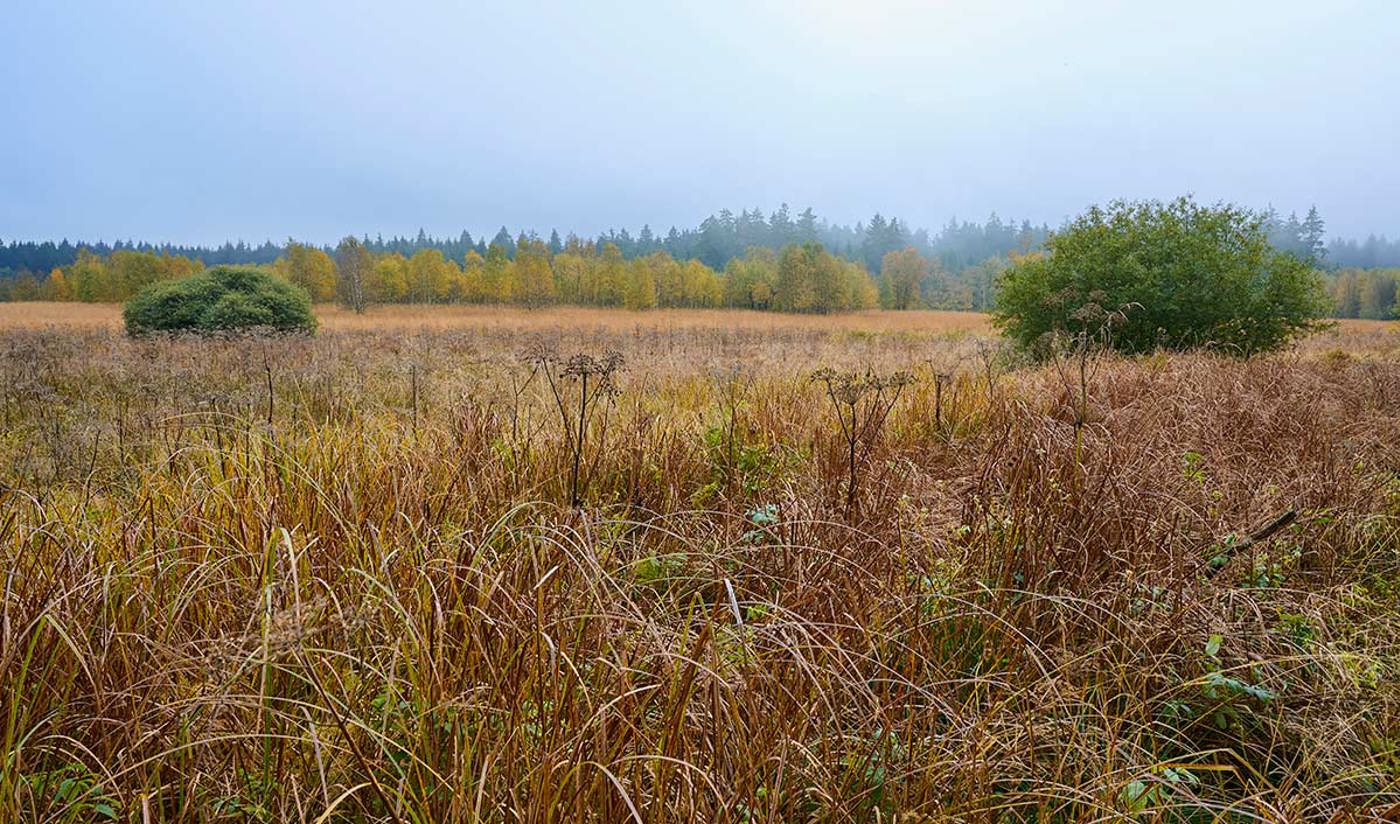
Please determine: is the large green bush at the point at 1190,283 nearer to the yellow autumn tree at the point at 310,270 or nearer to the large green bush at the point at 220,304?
the large green bush at the point at 220,304

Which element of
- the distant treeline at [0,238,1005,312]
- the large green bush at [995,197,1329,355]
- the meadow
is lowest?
the meadow

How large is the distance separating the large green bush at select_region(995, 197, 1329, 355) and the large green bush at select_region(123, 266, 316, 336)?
1762cm

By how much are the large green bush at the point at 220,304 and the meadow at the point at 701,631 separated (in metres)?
15.0

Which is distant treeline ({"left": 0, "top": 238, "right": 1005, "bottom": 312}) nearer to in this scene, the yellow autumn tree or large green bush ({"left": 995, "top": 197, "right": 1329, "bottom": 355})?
the yellow autumn tree

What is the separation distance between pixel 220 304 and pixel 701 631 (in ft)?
65.6

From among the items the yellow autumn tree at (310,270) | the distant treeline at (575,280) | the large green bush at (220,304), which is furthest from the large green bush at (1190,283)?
the yellow autumn tree at (310,270)

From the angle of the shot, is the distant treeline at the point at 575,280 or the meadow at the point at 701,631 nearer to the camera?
the meadow at the point at 701,631

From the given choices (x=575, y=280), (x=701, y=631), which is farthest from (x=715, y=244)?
(x=701, y=631)

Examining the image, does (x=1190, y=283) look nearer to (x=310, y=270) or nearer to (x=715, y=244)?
(x=310, y=270)

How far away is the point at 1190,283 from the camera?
1170 cm

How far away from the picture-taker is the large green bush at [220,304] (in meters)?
16.7

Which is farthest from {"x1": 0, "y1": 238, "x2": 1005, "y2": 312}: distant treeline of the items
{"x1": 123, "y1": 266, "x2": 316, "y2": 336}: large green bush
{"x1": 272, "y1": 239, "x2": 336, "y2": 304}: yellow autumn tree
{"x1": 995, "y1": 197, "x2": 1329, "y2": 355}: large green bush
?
{"x1": 995, "y1": 197, "x2": 1329, "y2": 355}: large green bush

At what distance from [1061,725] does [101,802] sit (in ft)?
6.71

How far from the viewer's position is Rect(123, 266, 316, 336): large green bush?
1672cm
